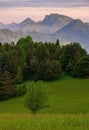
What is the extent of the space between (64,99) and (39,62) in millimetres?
30841

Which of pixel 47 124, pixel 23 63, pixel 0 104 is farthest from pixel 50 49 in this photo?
pixel 47 124

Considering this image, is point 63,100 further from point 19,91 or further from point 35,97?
point 35,97

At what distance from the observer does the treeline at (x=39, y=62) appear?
Answer: 100812 mm

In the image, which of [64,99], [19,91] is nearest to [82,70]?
[19,91]

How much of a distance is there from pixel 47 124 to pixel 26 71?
8965cm

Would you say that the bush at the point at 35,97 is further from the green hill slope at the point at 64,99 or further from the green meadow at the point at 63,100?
the green hill slope at the point at 64,99

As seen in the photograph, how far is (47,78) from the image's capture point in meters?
101

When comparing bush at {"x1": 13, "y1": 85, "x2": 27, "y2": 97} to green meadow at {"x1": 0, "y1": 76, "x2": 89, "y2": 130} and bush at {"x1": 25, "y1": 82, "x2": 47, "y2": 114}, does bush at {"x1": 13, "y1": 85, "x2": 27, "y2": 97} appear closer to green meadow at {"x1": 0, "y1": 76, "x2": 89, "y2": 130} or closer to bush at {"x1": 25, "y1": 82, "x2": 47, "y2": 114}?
green meadow at {"x1": 0, "y1": 76, "x2": 89, "y2": 130}

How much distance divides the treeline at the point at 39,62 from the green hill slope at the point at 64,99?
3.63 meters

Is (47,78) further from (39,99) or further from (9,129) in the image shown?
(9,129)

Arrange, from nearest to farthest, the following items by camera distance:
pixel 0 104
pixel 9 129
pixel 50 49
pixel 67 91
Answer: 1. pixel 9 129
2. pixel 0 104
3. pixel 67 91
4. pixel 50 49

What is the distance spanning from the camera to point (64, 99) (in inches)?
3051

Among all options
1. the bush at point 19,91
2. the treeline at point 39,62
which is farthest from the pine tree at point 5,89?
the bush at point 19,91

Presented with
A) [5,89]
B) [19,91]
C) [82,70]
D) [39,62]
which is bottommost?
[19,91]
